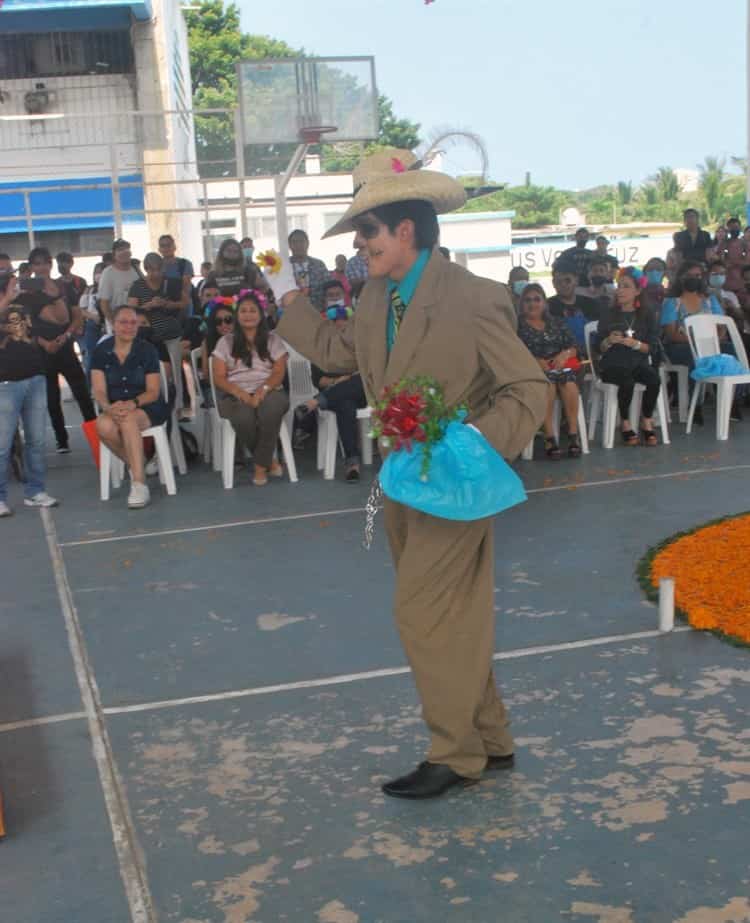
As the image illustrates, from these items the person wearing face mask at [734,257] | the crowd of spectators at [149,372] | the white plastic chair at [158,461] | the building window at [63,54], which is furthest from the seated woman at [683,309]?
the building window at [63,54]

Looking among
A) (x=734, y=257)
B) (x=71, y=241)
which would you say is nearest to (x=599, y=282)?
(x=734, y=257)

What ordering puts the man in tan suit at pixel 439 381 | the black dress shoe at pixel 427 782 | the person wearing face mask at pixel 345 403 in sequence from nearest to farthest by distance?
the man in tan suit at pixel 439 381 → the black dress shoe at pixel 427 782 → the person wearing face mask at pixel 345 403

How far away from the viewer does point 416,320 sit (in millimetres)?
3496

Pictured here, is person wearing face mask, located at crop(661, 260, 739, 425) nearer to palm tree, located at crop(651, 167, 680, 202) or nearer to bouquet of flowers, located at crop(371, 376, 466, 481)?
bouquet of flowers, located at crop(371, 376, 466, 481)

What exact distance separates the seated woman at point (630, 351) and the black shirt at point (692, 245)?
5020 millimetres

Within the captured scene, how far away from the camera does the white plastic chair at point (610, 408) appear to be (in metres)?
9.80

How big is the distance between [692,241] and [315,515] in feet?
27.8

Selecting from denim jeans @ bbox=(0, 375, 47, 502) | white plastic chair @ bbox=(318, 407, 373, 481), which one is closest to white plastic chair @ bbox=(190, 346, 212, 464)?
white plastic chair @ bbox=(318, 407, 373, 481)

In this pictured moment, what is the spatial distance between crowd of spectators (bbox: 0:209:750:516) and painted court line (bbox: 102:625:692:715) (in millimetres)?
3855

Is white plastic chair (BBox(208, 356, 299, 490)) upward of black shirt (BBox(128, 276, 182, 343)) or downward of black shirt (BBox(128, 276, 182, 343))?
downward

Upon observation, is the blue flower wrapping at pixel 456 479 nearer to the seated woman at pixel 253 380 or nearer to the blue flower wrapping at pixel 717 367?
the seated woman at pixel 253 380

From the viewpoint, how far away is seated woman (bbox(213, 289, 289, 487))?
29.2ft

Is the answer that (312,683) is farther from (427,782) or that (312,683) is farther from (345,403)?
(345,403)

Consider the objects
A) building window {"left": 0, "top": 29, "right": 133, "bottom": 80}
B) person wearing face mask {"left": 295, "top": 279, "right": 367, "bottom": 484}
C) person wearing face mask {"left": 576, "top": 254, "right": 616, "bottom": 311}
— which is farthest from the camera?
building window {"left": 0, "top": 29, "right": 133, "bottom": 80}
